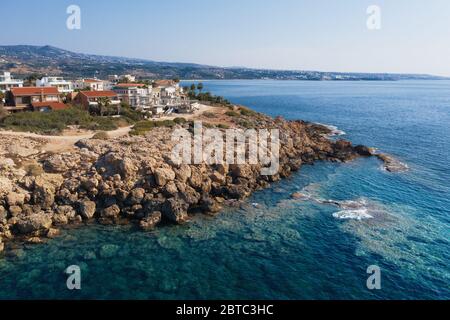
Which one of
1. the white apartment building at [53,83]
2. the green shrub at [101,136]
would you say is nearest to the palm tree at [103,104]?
the green shrub at [101,136]

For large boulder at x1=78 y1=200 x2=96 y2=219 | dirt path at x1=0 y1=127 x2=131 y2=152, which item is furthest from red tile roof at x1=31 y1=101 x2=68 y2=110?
large boulder at x1=78 y1=200 x2=96 y2=219

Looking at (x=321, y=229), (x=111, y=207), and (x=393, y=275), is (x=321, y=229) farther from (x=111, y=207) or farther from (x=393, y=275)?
(x=111, y=207)

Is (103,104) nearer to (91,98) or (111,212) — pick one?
(91,98)

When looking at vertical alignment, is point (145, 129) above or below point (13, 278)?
above

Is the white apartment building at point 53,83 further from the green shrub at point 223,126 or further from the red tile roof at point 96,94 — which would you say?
the green shrub at point 223,126

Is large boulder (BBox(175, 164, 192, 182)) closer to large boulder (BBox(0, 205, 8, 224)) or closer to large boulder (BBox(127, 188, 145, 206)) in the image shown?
large boulder (BBox(127, 188, 145, 206))
